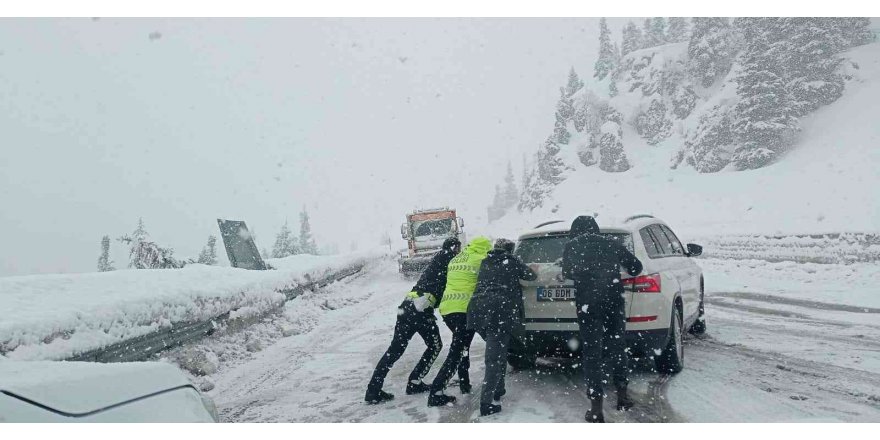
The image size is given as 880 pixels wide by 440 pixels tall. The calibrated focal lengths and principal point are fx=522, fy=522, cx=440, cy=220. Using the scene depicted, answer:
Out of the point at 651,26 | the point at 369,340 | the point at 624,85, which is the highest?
the point at 651,26

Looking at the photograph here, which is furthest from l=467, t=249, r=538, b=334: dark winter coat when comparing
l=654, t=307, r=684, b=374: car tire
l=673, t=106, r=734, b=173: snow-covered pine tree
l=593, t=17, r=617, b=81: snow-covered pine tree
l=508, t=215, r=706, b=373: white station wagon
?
l=593, t=17, r=617, b=81: snow-covered pine tree

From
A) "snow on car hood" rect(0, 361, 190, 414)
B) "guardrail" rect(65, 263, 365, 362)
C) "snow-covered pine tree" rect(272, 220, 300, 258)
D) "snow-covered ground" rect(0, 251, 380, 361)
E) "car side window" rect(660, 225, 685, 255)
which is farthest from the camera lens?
"snow-covered pine tree" rect(272, 220, 300, 258)

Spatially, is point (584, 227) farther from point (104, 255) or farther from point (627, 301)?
point (104, 255)

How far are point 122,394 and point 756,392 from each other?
213 inches

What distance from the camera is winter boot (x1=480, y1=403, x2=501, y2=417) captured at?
4.75 m

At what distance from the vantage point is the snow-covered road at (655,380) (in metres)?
4.71

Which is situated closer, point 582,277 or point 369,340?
point 582,277

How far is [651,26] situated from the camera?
295 feet

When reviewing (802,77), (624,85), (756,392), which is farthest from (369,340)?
(624,85)

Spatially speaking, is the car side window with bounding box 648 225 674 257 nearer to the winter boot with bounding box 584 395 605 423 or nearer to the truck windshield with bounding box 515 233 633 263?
the truck windshield with bounding box 515 233 633 263

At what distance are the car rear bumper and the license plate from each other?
0.33m

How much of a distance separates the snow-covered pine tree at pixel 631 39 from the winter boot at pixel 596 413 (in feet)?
314
